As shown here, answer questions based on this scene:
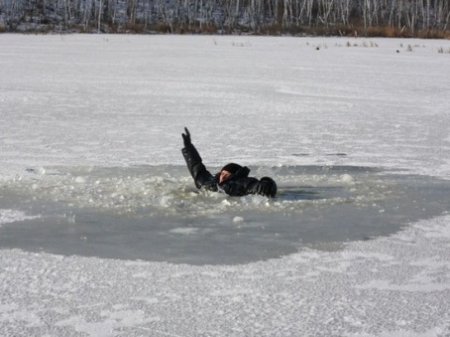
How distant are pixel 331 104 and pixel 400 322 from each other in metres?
9.70

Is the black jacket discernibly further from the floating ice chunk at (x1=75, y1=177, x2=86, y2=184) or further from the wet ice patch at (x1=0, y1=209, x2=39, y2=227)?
the wet ice patch at (x1=0, y1=209, x2=39, y2=227)

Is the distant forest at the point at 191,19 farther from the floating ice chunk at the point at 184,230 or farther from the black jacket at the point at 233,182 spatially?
the floating ice chunk at the point at 184,230

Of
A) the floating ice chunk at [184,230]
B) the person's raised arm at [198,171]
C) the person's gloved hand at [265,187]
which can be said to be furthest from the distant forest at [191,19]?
the floating ice chunk at [184,230]

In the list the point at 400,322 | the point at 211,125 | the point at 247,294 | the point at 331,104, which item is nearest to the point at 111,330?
the point at 247,294

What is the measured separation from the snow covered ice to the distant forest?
34418 mm

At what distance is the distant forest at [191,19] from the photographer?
47.8m

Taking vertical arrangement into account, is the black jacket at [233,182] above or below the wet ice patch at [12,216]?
above

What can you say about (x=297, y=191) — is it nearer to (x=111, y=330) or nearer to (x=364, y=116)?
(x=111, y=330)

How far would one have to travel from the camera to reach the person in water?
554cm

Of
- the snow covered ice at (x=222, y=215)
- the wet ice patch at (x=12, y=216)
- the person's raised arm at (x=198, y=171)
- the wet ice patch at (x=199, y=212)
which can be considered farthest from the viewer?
the person's raised arm at (x=198, y=171)

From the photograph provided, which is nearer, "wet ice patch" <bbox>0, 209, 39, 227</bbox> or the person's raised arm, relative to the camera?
"wet ice patch" <bbox>0, 209, 39, 227</bbox>

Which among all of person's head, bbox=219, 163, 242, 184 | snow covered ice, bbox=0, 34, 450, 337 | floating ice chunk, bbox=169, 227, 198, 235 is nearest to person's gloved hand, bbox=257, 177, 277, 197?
snow covered ice, bbox=0, 34, 450, 337

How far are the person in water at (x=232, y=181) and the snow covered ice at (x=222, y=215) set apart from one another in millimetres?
98

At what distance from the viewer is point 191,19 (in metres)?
58.1
